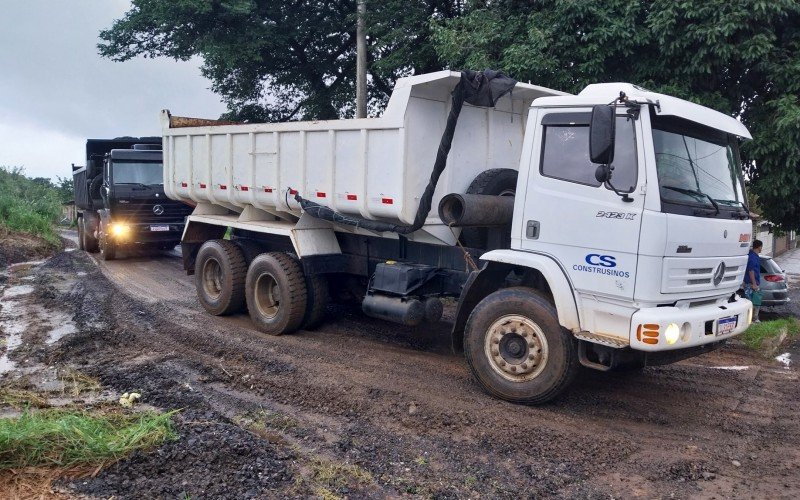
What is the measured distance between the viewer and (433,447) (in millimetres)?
4891

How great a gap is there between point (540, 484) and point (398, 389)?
2095mm

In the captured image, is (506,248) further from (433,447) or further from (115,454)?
(115,454)

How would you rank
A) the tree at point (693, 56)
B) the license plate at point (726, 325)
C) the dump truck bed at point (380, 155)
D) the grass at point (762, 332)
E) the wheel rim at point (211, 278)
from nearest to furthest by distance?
the license plate at point (726, 325) → the dump truck bed at point (380, 155) → the grass at point (762, 332) → the tree at point (693, 56) → the wheel rim at point (211, 278)

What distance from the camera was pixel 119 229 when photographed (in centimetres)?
1478

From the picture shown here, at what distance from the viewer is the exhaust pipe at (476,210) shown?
6.12 metres

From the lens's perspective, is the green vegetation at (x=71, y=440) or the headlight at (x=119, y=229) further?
the headlight at (x=119, y=229)

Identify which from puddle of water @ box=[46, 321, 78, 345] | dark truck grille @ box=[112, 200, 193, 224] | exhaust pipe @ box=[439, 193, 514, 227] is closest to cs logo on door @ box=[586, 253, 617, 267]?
exhaust pipe @ box=[439, 193, 514, 227]

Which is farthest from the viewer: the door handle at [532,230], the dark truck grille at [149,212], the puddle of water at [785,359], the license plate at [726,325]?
the dark truck grille at [149,212]

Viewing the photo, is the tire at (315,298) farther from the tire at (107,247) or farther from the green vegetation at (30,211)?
the green vegetation at (30,211)

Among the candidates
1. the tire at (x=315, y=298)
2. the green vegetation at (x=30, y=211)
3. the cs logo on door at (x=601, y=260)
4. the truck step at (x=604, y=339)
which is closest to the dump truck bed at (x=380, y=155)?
the tire at (x=315, y=298)

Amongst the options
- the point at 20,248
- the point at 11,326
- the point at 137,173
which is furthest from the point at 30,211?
the point at 11,326

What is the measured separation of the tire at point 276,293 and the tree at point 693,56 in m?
4.74

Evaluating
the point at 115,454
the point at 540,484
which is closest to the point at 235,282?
the point at 115,454

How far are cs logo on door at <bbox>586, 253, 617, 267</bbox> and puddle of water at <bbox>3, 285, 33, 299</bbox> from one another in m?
9.53
